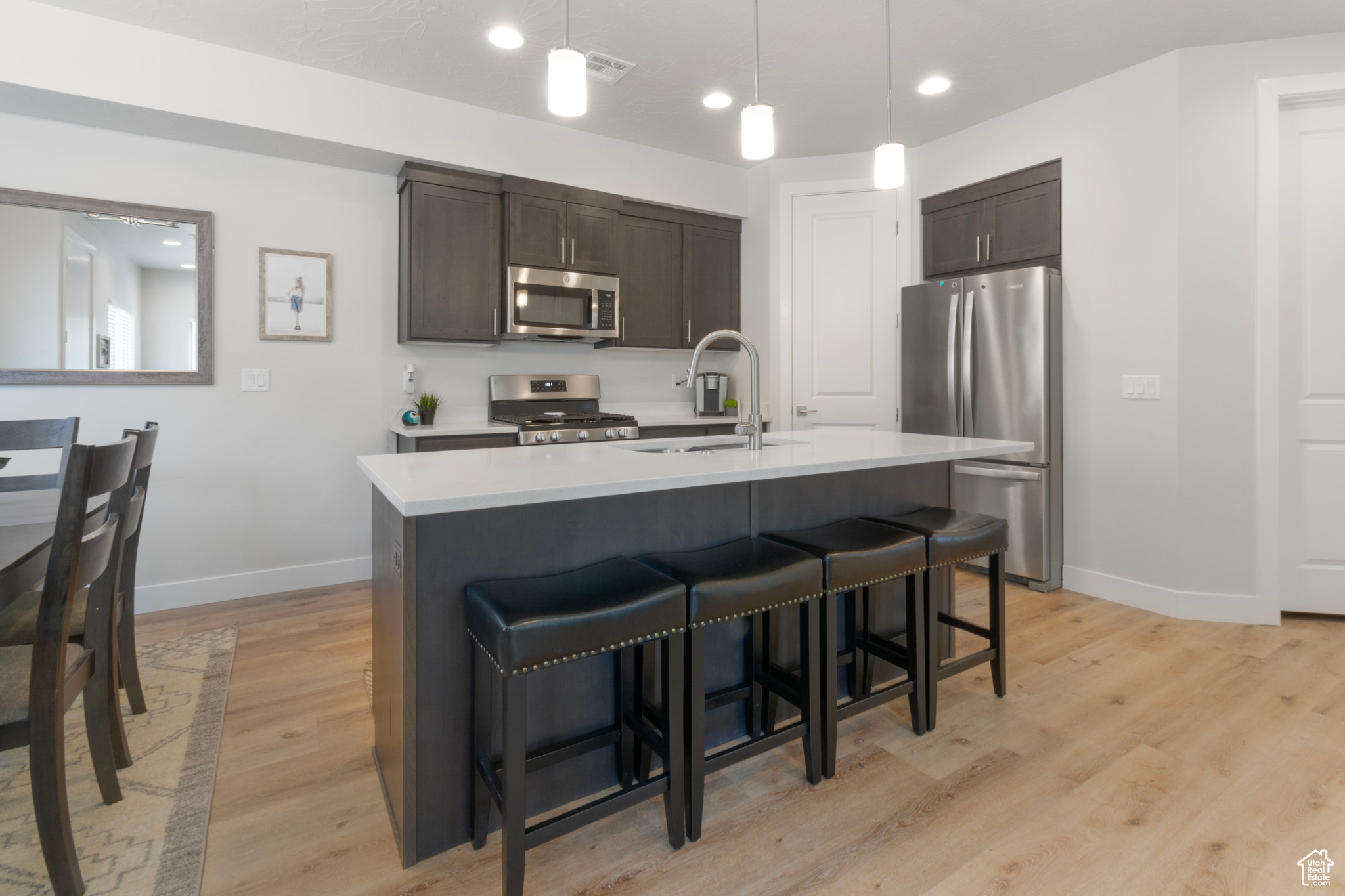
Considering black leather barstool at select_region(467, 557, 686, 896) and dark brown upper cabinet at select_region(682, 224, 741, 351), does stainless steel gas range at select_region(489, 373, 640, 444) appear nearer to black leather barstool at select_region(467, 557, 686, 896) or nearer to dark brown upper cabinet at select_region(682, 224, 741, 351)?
dark brown upper cabinet at select_region(682, 224, 741, 351)

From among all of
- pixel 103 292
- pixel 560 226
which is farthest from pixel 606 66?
pixel 103 292

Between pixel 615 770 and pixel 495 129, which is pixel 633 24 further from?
pixel 615 770

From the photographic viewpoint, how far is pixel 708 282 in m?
4.56

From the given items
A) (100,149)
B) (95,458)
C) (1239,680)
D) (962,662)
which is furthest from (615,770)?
(100,149)

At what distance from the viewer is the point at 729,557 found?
5.78 feet

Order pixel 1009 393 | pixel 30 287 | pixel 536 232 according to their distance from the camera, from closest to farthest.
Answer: pixel 30 287 → pixel 1009 393 → pixel 536 232

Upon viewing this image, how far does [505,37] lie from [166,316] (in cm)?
209

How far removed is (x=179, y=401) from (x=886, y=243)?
13.4ft

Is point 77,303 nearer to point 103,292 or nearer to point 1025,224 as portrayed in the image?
point 103,292

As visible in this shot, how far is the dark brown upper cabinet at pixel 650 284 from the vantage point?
13.9ft

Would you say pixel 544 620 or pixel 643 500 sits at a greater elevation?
pixel 643 500

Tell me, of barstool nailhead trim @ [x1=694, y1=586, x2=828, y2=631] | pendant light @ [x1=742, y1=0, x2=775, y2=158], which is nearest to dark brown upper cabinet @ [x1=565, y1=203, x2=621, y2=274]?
pendant light @ [x1=742, y1=0, x2=775, y2=158]

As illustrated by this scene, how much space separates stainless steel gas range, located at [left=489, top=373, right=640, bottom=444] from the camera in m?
3.73

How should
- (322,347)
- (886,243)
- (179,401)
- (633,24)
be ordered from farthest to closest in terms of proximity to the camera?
1. (886,243)
2. (322,347)
3. (179,401)
4. (633,24)
